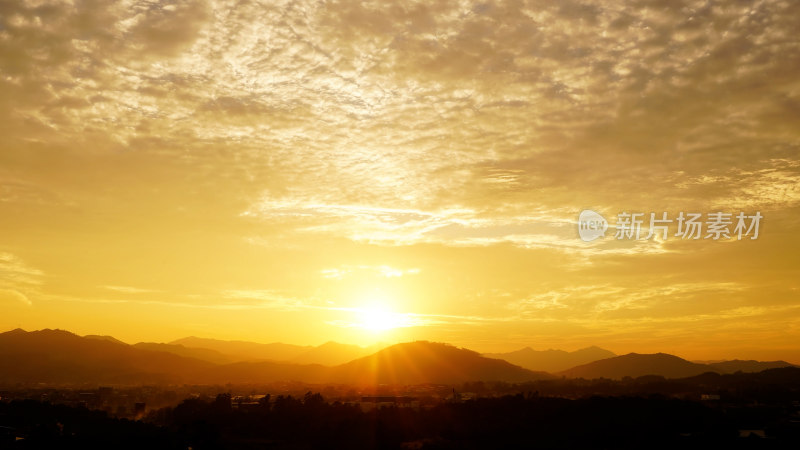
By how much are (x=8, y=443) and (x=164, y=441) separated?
53.9 feet

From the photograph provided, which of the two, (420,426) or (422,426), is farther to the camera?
(422,426)

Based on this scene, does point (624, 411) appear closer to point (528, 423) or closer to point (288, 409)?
point (528, 423)

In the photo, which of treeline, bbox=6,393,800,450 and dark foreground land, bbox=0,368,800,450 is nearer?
dark foreground land, bbox=0,368,800,450

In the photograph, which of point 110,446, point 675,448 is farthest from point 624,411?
point 110,446

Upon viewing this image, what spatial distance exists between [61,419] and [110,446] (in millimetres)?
28616

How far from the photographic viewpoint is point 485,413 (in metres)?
107

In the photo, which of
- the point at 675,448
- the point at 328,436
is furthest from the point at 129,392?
the point at 675,448

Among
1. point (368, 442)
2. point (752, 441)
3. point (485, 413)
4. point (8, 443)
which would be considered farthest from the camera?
point (485, 413)

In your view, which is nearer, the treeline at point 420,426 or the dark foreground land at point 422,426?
the dark foreground land at point 422,426

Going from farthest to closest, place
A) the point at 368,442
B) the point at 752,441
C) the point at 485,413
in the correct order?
the point at 485,413 < the point at 368,442 < the point at 752,441

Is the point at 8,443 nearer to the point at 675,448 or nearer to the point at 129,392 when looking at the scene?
the point at 675,448

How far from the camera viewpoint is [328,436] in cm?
9394

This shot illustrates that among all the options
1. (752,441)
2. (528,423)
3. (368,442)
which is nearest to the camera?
(752,441)

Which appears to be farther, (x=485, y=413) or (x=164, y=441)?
(x=485, y=413)
